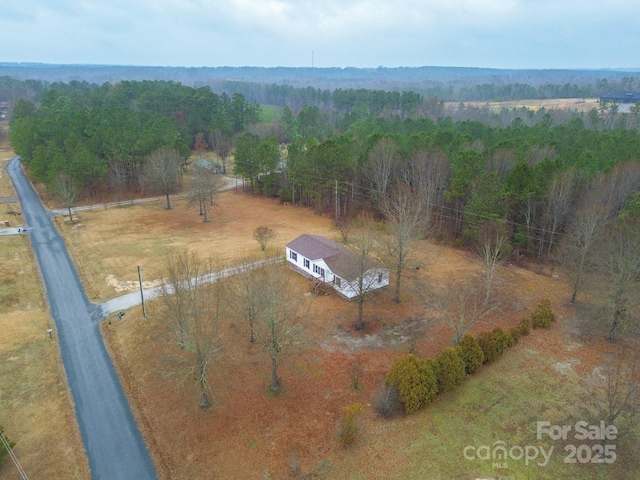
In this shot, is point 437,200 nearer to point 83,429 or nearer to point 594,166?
point 594,166

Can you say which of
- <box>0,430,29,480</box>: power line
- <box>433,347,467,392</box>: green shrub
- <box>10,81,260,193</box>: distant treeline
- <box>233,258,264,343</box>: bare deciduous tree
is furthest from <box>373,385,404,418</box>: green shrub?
<box>10,81,260,193</box>: distant treeline

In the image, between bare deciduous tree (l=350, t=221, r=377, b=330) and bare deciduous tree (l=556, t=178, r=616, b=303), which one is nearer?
bare deciduous tree (l=350, t=221, r=377, b=330)

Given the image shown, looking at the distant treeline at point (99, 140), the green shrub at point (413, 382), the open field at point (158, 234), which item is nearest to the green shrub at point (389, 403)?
the green shrub at point (413, 382)

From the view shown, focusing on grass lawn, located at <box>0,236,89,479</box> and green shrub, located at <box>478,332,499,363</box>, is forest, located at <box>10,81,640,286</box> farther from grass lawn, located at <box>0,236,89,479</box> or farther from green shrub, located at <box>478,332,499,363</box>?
grass lawn, located at <box>0,236,89,479</box>

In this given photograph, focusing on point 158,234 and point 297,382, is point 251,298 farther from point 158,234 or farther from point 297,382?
point 158,234

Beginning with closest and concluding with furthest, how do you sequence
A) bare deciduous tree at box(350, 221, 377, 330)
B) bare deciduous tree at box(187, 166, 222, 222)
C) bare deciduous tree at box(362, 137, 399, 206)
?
bare deciduous tree at box(350, 221, 377, 330)
bare deciduous tree at box(362, 137, 399, 206)
bare deciduous tree at box(187, 166, 222, 222)

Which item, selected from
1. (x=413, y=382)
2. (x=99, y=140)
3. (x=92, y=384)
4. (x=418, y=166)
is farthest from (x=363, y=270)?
(x=99, y=140)

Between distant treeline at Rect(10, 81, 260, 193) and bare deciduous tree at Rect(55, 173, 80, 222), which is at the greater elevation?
distant treeline at Rect(10, 81, 260, 193)
